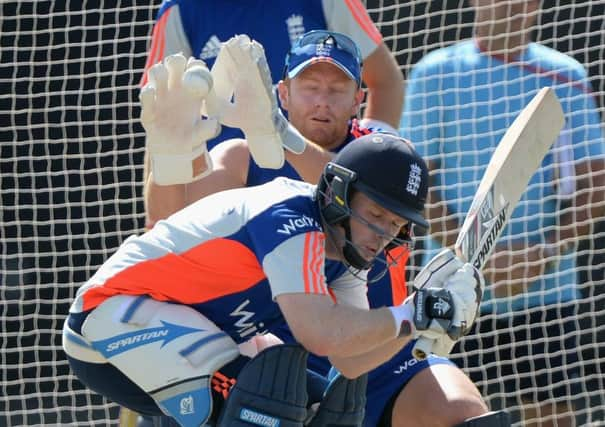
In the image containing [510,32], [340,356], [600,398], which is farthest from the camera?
[600,398]

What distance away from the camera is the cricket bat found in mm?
3299

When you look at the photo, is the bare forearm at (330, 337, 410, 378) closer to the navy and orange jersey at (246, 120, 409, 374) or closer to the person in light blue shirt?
the navy and orange jersey at (246, 120, 409, 374)

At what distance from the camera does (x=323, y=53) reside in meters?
3.54

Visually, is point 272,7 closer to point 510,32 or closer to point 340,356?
point 510,32

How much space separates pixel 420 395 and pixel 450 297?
636 mm

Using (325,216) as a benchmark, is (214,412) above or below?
below

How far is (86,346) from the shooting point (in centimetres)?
299

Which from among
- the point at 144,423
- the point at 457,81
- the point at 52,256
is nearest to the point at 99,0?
the point at 52,256

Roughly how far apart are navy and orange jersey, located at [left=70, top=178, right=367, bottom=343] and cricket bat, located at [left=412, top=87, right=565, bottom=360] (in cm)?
49

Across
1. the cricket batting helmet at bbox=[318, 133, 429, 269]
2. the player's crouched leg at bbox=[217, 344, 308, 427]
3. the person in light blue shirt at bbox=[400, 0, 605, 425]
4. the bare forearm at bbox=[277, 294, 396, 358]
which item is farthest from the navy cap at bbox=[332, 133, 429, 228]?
the person in light blue shirt at bbox=[400, 0, 605, 425]

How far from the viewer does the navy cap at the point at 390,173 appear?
2832 mm

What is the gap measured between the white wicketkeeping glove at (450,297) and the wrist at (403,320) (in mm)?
23

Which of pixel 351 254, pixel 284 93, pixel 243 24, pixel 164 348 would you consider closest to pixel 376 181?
pixel 351 254

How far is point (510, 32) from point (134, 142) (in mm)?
1931
